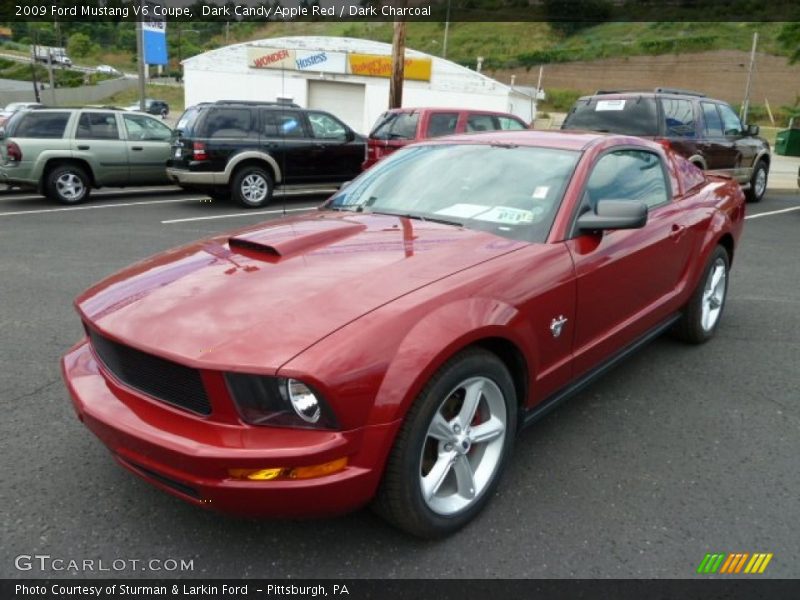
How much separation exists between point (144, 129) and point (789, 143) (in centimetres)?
2304

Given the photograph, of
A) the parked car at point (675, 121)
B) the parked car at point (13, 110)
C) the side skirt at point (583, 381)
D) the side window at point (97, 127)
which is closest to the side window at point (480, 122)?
the parked car at point (675, 121)

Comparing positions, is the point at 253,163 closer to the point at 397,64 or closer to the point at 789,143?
the point at 397,64

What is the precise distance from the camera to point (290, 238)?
299 centimetres

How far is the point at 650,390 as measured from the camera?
3871 mm

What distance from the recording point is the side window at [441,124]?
37.3 feet

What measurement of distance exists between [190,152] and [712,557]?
1015 cm

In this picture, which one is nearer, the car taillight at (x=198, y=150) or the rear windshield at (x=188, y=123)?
the car taillight at (x=198, y=150)

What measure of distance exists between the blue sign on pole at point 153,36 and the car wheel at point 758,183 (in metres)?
15.1

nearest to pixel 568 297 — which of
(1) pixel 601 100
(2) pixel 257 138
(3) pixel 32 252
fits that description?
(3) pixel 32 252

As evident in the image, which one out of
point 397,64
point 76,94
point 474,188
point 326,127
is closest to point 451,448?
point 474,188

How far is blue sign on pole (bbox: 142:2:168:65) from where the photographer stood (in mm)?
17438

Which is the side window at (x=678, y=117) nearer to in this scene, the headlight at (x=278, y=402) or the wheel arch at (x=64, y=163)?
the headlight at (x=278, y=402)
